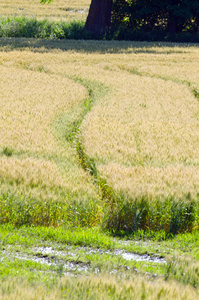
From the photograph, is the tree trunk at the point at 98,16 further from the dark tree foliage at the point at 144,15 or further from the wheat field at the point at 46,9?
the wheat field at the point at 46,9

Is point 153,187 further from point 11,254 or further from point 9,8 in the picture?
point 9,8

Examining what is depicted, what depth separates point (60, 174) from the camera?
6375 mm

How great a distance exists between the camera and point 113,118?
10312 mm

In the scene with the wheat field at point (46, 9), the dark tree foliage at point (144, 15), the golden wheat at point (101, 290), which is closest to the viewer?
the golden wheat at point (101, 290)

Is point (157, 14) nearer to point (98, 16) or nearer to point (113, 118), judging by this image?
point (98, 16)

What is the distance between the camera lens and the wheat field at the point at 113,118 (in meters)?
6.23

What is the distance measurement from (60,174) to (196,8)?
2994 centimetres

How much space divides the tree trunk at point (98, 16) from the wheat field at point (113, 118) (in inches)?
442

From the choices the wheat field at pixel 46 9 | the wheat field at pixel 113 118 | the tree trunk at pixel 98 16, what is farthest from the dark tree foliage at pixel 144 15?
the wheat field at pixel 113 118

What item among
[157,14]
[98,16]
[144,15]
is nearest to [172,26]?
[157,14]

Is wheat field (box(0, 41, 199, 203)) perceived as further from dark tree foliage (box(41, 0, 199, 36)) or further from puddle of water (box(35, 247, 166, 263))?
dark tree foliage (box(41, 0, 199, 36))

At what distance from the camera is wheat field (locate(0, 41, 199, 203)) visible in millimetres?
6227

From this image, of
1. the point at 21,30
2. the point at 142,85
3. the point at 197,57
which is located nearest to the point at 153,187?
the point at 142,85

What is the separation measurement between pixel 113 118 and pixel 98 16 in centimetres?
2313
